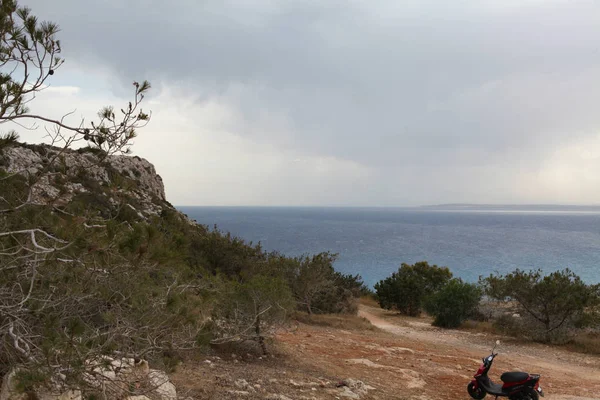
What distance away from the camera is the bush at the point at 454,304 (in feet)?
65.4

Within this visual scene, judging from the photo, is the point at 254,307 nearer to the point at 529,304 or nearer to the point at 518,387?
the point at 518,387

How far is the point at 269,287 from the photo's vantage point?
28.5 feet

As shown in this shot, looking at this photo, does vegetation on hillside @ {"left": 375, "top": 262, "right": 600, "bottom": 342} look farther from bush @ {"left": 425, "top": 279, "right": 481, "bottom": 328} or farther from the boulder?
the boulder

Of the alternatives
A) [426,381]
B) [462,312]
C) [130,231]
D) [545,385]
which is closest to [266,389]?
[130,231]

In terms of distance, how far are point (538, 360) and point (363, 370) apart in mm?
7337

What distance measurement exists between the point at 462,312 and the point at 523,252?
226 ft

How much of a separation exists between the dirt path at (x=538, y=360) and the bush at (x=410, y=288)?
8.86m

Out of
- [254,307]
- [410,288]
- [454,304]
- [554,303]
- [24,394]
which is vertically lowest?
[410,288]

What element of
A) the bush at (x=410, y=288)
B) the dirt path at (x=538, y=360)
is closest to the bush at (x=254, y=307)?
the dirt path at (x=538, y=360)

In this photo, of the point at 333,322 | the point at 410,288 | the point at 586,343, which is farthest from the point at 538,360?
the point at 410,288

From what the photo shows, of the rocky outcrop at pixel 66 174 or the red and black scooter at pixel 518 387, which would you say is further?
the red and black scooter at pixel 518 387

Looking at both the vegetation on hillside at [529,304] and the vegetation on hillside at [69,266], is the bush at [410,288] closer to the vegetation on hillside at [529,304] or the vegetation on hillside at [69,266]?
the vegetation on hillside at [529,304]

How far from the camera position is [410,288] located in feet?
91.2

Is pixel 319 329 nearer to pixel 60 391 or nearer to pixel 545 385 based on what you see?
pixel 545 385
